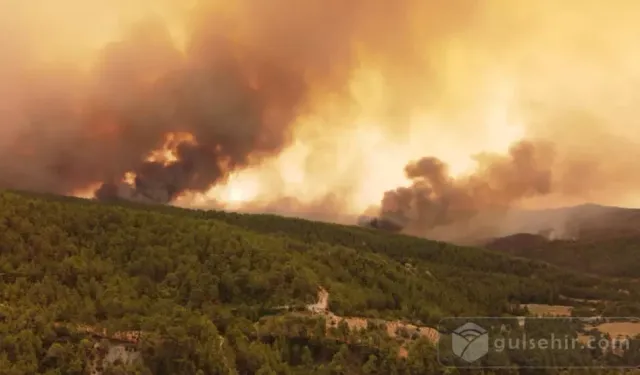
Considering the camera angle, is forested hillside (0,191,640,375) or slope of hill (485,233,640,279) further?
slope of hill (485,233,640,279)

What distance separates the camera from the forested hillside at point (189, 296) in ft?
223

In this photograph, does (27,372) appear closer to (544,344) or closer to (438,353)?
(438,353)

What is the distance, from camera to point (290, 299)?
91.8m

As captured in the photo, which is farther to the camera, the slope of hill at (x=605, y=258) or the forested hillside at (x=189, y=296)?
the slope of hill at (x=605, y=258)

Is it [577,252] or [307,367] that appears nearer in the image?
[307,367]

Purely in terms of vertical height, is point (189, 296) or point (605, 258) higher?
point (605, 258)

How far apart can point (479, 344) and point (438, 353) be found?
9.65 meters

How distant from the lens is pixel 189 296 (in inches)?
3383

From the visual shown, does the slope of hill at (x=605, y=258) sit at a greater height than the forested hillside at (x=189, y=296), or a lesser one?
greater

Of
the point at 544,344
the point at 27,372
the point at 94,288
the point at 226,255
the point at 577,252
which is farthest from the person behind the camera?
the point at 577,252

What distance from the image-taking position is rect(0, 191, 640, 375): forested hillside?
67875mm

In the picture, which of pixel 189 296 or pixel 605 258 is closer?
pixel 189 296

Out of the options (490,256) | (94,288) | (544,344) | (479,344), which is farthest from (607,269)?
(94,288)

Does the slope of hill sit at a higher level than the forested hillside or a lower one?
higher
